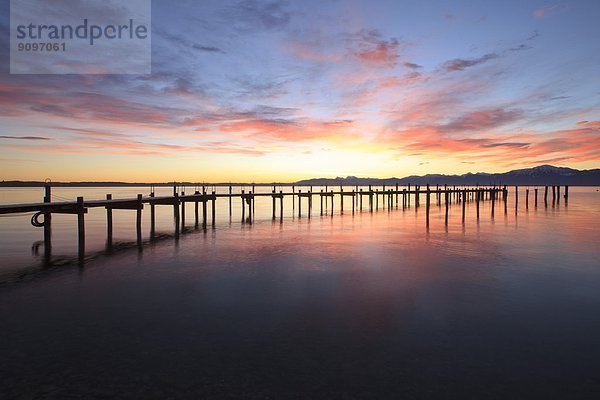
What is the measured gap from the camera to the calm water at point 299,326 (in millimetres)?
5258

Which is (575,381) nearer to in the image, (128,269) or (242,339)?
(242,339)

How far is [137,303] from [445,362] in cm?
722

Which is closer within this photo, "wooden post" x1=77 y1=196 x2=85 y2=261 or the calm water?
the calm water

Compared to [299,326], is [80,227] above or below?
above

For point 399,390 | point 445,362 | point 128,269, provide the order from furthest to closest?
1. point 128,269
2. point 445,362
3. point 399,390

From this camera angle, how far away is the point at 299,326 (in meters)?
7.48

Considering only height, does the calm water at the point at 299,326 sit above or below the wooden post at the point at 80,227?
below

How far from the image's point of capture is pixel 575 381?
5.40 metres

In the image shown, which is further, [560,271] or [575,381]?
[560,271]

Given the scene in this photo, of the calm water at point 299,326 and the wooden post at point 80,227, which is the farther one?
the wooden post at point 80,227

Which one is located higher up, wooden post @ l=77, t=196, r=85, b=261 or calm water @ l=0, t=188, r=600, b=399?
wooden post @ l=77, t=196, r=85, b=261

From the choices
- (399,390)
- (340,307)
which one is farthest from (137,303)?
(399,390)

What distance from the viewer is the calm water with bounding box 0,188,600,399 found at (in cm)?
526

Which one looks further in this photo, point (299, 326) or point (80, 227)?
point (80, 227)
